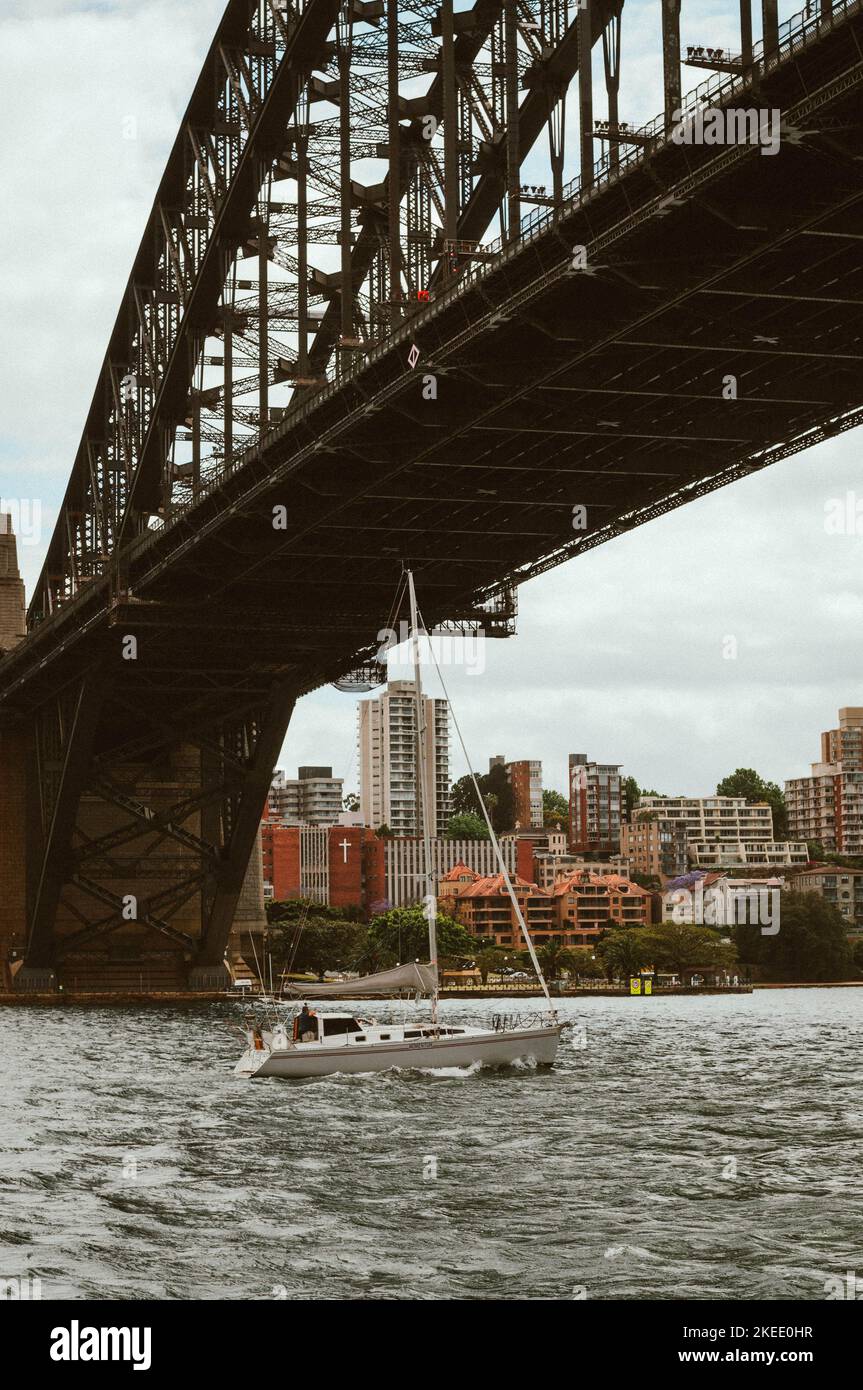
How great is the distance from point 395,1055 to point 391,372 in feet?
45.8

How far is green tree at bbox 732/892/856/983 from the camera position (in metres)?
174

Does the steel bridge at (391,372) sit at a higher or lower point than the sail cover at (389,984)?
higher

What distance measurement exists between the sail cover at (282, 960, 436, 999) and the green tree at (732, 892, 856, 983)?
125851 millimetres

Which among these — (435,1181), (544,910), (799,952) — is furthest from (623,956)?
(435,1181)

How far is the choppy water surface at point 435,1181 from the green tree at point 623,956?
372 feet

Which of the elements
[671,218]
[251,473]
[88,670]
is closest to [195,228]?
[251,473]

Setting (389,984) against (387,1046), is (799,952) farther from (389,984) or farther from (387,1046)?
(387,1046)

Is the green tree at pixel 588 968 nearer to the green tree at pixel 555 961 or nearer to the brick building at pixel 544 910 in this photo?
the green tree at pixel 555 961

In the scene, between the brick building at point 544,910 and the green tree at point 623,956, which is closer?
the green tree at point 623,956

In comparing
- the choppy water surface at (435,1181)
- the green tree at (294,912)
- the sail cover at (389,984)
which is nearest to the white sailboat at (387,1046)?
the choppy water surface at (435,1181)

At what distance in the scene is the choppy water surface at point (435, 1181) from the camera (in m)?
20.8

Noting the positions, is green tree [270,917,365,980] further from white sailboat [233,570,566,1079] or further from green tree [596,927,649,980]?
white sailboat [233,570,566,1079]
